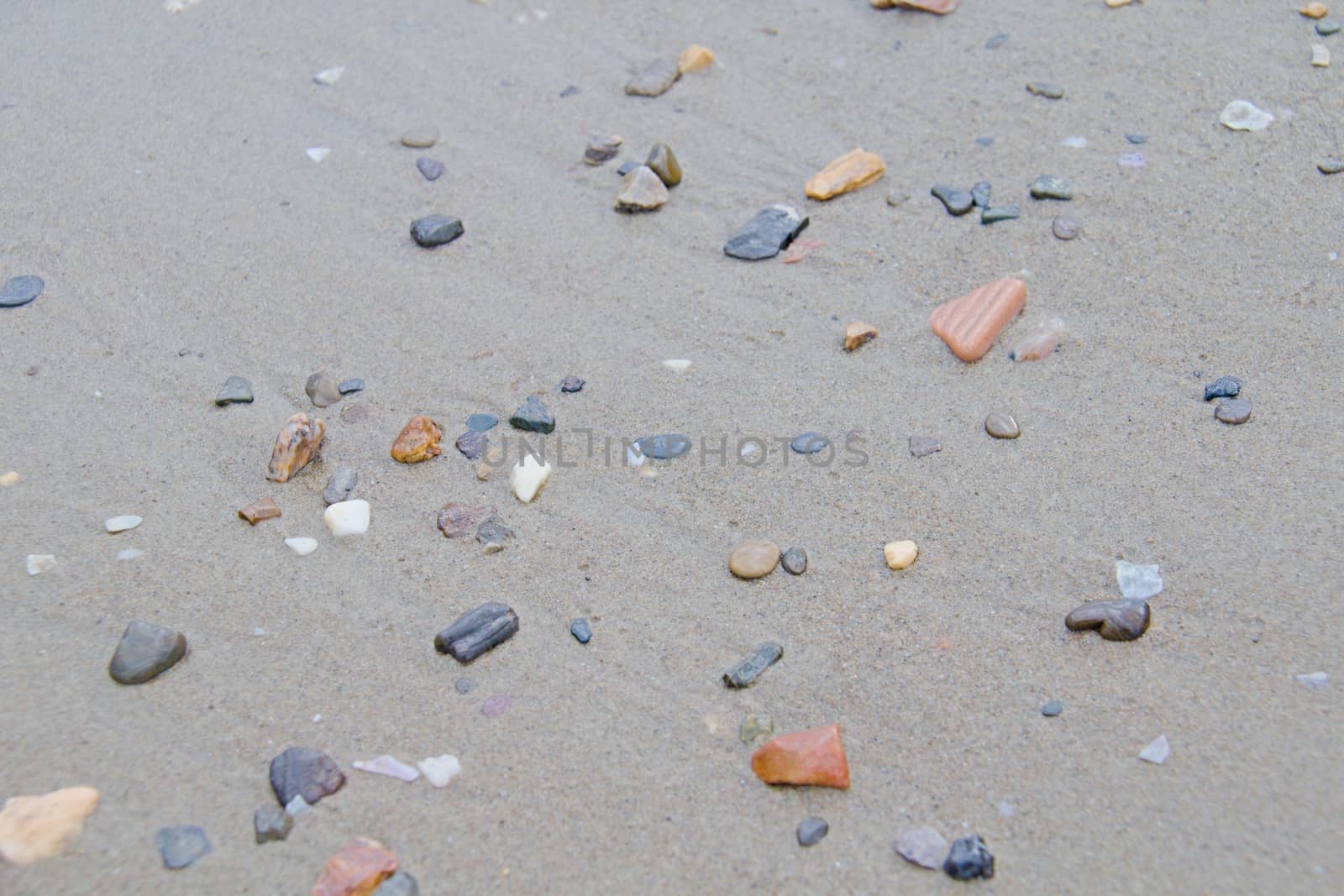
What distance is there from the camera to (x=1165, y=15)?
310 centimetres

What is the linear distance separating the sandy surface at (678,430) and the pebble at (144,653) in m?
0.03

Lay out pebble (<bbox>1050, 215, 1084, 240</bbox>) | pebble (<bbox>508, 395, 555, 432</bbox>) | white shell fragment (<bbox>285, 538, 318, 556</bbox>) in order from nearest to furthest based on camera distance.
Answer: white shell fragment (<bbox>285, 538, 318, 556</bbox>)
pebble (<bbox>508, 395, 555, 432</bbox>)
pebble (<bbox>1050, 215, 1084, 240</bbox>)

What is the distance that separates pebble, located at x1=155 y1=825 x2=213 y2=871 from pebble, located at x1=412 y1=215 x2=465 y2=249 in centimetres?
156

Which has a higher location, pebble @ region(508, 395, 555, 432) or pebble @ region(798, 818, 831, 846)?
pebble @ region(508, 395, 555, 432)

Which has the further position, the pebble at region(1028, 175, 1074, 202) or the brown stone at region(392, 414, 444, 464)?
the pebble at region(1028, 175, 1074, 202)

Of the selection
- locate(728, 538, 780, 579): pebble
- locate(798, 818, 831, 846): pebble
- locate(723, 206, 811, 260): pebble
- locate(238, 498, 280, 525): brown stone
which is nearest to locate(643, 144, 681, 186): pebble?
locate(723, 206, 811, 260): pebble

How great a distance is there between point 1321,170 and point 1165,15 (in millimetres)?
787

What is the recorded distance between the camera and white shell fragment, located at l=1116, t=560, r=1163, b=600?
1845mm

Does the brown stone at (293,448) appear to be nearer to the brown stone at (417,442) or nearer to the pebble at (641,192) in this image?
the brown stone at (417,442)

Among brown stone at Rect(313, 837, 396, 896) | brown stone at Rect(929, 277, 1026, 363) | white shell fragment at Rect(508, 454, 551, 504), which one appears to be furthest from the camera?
brown stone at Rect(929, 277, 1026, 363)

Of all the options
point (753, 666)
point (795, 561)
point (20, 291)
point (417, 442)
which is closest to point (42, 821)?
point (417, 442)

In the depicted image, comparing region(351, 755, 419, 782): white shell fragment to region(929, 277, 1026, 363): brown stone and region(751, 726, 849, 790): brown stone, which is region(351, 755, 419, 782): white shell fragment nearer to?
region(751, 726, 849, 790): brown stone

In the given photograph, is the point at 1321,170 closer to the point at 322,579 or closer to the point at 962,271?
the point at 962,271

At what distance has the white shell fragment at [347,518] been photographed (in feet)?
6.58
